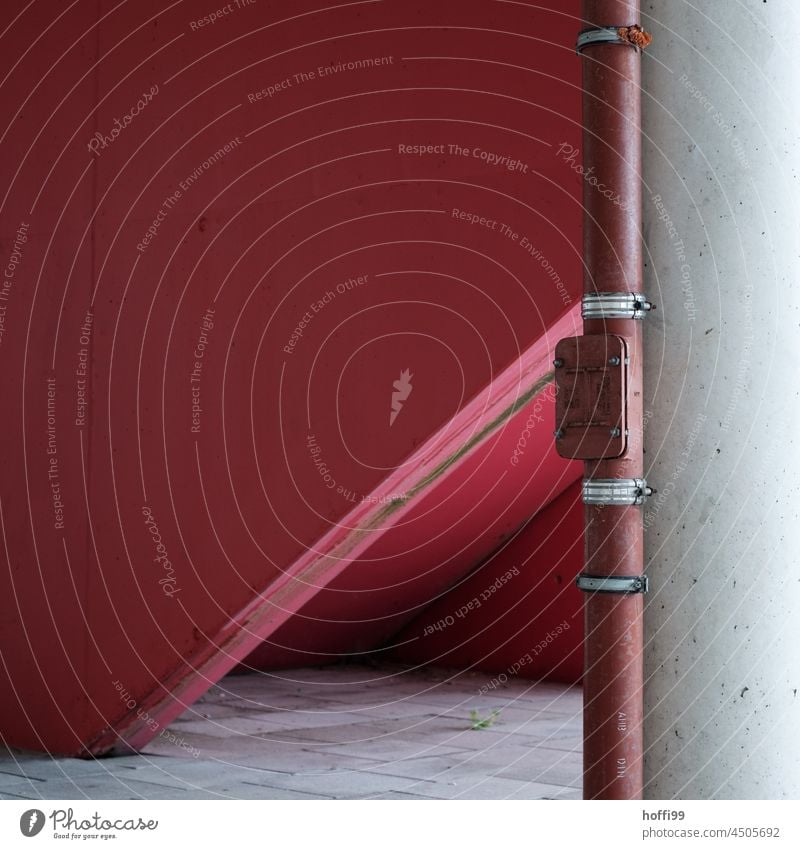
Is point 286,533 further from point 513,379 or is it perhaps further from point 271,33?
point 271,33

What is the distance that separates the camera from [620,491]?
2203 mm

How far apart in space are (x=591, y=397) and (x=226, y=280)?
7.03 feet

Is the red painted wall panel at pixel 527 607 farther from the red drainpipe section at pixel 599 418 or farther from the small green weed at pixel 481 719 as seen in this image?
the red drainpipe section at pixel 599 418

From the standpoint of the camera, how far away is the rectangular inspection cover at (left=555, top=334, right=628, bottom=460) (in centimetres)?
217

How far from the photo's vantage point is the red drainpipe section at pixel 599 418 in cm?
220

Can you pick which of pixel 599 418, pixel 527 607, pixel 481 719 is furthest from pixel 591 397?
pixel 527 607

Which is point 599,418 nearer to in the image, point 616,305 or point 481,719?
point 616,305

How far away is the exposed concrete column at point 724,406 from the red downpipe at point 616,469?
54 millimetres

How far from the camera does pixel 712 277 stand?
225 centimetres

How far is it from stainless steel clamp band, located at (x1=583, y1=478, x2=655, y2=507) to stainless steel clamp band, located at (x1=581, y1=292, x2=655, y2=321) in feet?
0.90

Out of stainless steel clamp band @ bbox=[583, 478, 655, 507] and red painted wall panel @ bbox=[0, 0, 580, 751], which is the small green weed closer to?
red painted wall panel @ bbox=[0, 0, 580, 751]

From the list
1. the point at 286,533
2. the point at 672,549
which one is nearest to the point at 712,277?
the point at 672,549

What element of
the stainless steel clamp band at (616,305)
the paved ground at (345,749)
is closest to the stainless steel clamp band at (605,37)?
the stainless steel clamp band at (616,305)

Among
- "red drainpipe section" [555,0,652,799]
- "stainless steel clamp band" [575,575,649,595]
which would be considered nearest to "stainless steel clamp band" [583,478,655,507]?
"red drainpipe section" [555,0,652,799]
